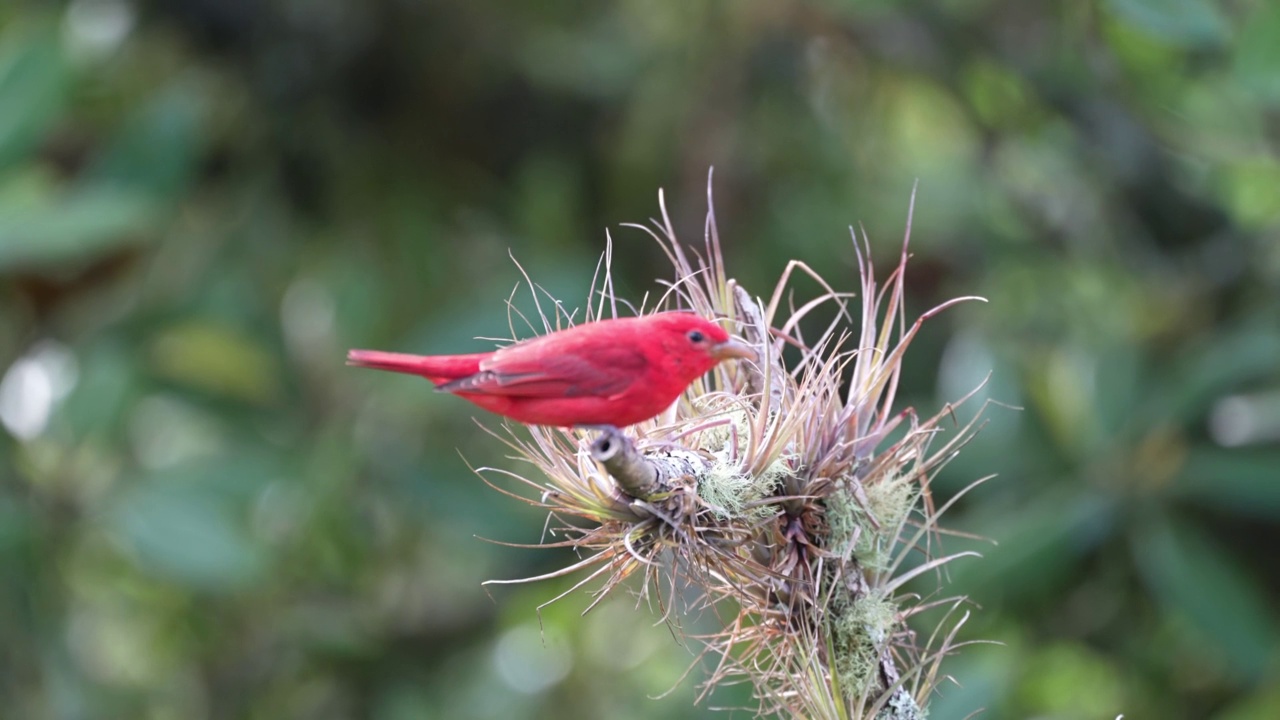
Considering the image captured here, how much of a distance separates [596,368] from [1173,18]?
9.69ft

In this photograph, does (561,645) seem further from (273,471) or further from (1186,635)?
(1186,635)

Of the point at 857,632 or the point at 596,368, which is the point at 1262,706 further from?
the point at 596,368

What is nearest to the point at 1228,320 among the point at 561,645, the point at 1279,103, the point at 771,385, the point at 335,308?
the point at 1279,103

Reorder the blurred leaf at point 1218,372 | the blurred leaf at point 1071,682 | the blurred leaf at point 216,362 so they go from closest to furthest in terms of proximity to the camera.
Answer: the blurred leaf at point 1218,372
the blurred leaf at point 1071,682
the blurred leaf at point 216,362

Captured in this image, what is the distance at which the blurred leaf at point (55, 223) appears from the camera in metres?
4.43

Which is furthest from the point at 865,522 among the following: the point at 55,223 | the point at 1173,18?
the point at 55,223

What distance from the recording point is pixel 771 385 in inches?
77.9

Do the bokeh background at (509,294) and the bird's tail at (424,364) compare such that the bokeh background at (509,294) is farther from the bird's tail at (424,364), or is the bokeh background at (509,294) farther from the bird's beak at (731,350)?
the bird's tail at (424,364)

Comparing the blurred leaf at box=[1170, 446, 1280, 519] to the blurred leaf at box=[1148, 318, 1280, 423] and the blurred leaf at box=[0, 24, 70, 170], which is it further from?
the blurred leaf at box=[0, 24, 70, 170]

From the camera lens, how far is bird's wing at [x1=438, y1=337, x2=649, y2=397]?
1864 mm

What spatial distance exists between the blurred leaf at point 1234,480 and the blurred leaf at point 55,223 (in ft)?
13.0

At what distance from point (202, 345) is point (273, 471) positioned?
2.47 feet

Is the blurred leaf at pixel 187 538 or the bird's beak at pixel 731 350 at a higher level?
the bird's beak at pixel 731 350

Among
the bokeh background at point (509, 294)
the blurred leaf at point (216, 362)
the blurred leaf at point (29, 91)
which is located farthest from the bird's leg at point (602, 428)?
the blurred leaf at point (216, 362)
